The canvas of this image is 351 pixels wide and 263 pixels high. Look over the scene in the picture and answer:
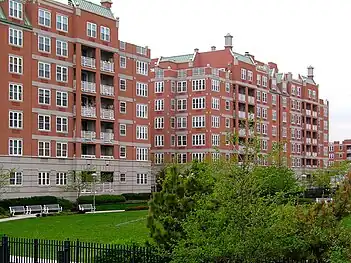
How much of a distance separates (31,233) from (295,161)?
235ft

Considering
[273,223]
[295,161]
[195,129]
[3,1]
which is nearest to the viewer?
[273,223]

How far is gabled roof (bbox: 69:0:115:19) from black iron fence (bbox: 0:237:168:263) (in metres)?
38.4

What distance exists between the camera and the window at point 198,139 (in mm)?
78125

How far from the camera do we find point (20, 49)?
52000 millimetres

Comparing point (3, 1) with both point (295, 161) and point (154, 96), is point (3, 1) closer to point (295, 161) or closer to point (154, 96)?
point (154, 96)

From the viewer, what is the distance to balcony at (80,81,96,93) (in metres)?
57.8

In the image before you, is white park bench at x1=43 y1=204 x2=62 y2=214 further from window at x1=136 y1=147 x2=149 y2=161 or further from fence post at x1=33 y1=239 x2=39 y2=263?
fence post at x1=33 y1=239 x2=39 y2=263

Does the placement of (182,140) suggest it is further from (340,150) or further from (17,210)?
(340,150)

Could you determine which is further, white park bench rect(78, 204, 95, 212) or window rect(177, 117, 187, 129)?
window rect(177, 117, 187, 129)

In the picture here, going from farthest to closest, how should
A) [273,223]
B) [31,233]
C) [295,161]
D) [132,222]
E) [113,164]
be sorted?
[295,161] < [113,164] < [132,222] < [31,233] < [273,223]

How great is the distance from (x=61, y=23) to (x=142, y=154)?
1734cm

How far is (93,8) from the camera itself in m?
60.4

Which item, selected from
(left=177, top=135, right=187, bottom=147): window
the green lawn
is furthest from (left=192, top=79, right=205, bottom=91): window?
the green lawn

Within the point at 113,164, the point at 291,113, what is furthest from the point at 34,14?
the point at 291,113
